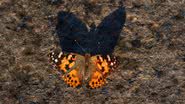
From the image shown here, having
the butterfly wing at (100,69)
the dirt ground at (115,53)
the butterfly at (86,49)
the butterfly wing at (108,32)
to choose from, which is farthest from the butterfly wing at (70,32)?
the butterfly wing at (100,69)

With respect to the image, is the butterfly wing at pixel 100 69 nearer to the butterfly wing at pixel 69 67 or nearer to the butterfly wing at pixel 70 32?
the butterfly wing at pixel 69 67

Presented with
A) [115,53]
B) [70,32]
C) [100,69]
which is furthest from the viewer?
[70,32]

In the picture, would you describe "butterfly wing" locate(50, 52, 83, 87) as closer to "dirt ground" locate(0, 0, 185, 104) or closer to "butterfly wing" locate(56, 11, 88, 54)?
"dirt ground" locate(0, 0, 185, 104)

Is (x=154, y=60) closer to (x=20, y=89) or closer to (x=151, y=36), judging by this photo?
(x=151, y=36)

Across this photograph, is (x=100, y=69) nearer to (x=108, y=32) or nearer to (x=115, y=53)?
(x=115, y=53)

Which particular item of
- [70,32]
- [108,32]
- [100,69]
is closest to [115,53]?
[108,32]

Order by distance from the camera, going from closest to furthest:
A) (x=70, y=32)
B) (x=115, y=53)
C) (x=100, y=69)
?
(x=100, y=69) < (x=115, y=53) < (x=70, y=32)

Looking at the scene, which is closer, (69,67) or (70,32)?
(69,67)
